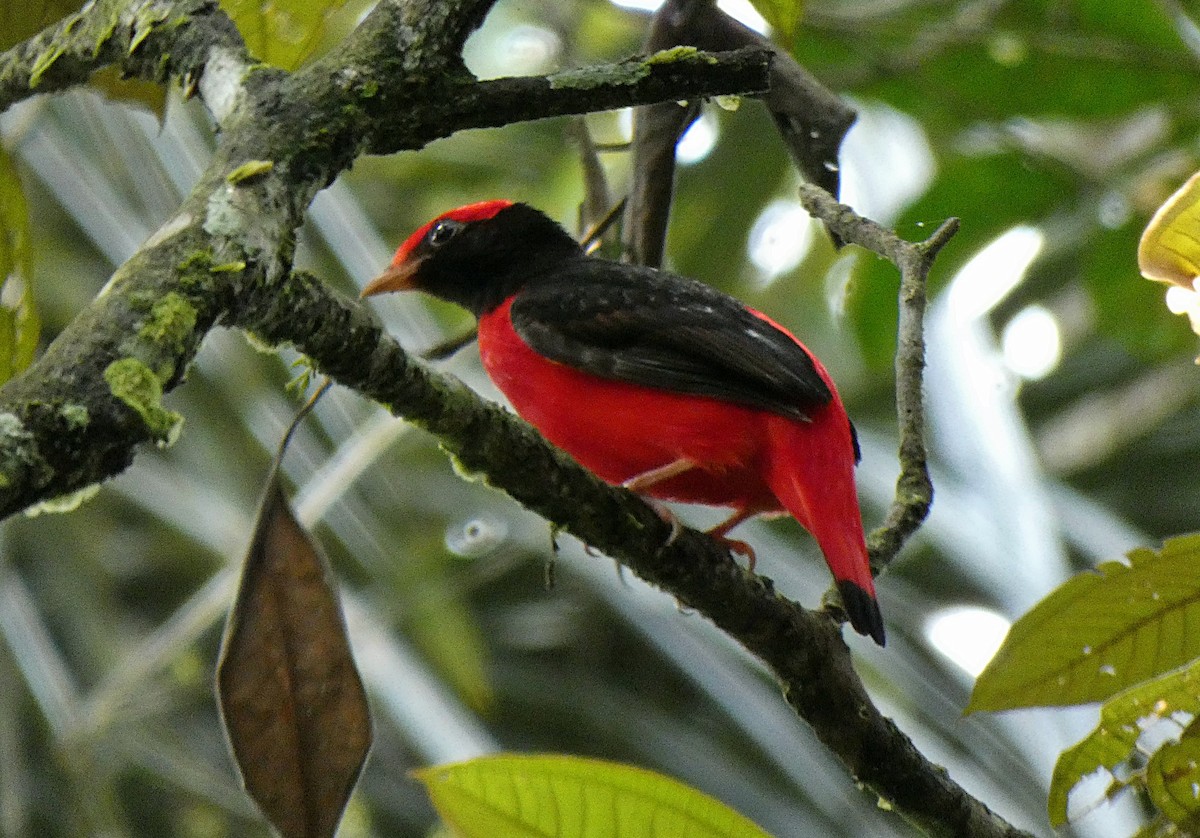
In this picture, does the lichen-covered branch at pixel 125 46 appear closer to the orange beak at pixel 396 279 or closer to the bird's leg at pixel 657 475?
the bird's leg at pixel 657 475

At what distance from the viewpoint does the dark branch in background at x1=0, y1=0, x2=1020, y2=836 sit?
45.2 inches

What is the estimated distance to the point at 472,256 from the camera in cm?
377

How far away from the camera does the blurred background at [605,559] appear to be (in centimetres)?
350

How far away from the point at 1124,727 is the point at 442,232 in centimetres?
254

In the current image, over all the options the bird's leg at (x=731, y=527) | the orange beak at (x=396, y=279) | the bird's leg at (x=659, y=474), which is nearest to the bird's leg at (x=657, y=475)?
the bird's leg at (x=659, y=474)

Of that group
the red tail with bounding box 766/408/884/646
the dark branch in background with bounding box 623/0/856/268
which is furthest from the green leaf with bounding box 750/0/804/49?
the red tail with bounding box 766/408/884/646

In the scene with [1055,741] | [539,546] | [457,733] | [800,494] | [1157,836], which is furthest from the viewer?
[539,546]

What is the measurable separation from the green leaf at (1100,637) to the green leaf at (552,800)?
1.40 feet

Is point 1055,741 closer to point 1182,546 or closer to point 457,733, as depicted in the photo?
point 457,733

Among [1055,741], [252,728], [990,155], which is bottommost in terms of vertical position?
[1055,741]

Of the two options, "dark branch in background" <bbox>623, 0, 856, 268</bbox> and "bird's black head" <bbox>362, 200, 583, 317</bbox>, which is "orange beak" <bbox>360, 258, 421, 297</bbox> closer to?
"bird's black head" <bbox>362, 200, 583, 317</bbox>

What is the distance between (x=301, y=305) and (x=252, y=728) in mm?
498

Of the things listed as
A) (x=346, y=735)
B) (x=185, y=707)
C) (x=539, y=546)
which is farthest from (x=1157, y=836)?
(x=185, y=707)

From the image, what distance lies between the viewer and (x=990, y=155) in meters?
3.81
